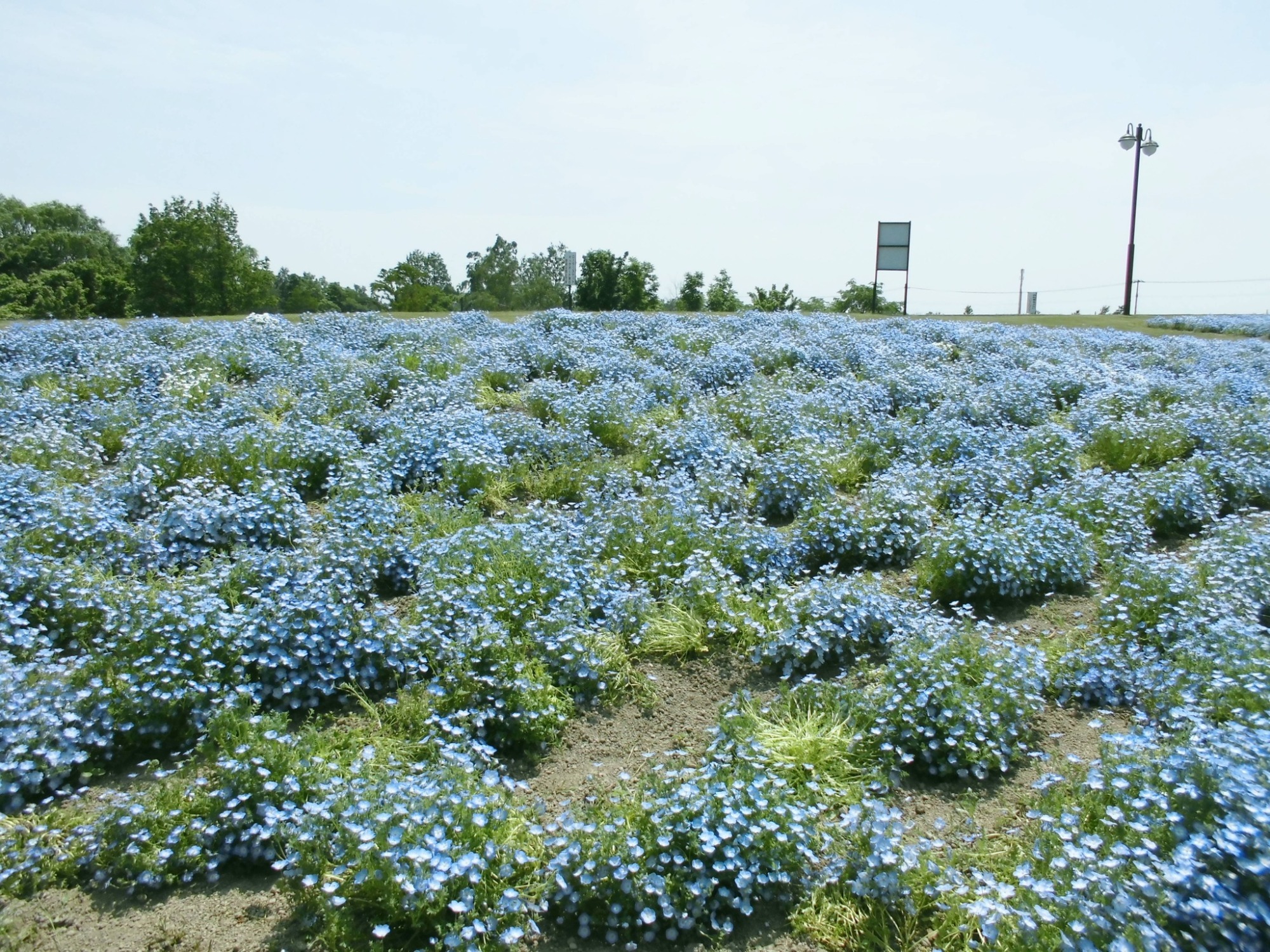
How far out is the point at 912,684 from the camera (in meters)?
4.65

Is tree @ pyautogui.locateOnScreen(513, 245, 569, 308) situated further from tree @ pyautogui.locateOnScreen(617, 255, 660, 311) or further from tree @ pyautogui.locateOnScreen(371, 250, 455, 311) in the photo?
tree @ pyautogui.locateOnScreen(617, 255, 660, 311)

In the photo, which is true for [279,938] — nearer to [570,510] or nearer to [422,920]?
[422,920]

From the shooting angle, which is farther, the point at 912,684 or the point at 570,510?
the point at 570,510

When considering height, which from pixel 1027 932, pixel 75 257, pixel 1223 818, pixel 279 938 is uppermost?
pixel 75 257

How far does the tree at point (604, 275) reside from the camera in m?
29.5

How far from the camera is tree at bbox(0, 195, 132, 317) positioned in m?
48.9

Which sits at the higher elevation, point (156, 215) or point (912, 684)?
point (156, 215)

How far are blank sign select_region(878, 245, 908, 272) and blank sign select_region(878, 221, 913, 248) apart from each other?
89 millimetres

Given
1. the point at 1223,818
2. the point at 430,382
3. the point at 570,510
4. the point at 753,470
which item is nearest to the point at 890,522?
the point at 753,470

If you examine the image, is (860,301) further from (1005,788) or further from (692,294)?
(1005,788)

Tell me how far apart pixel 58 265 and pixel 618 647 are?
69.1m

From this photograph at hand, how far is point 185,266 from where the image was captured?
1946 inches

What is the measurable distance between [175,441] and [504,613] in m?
3.77

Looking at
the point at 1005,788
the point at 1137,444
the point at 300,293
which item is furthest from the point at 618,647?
the point at 300,293
